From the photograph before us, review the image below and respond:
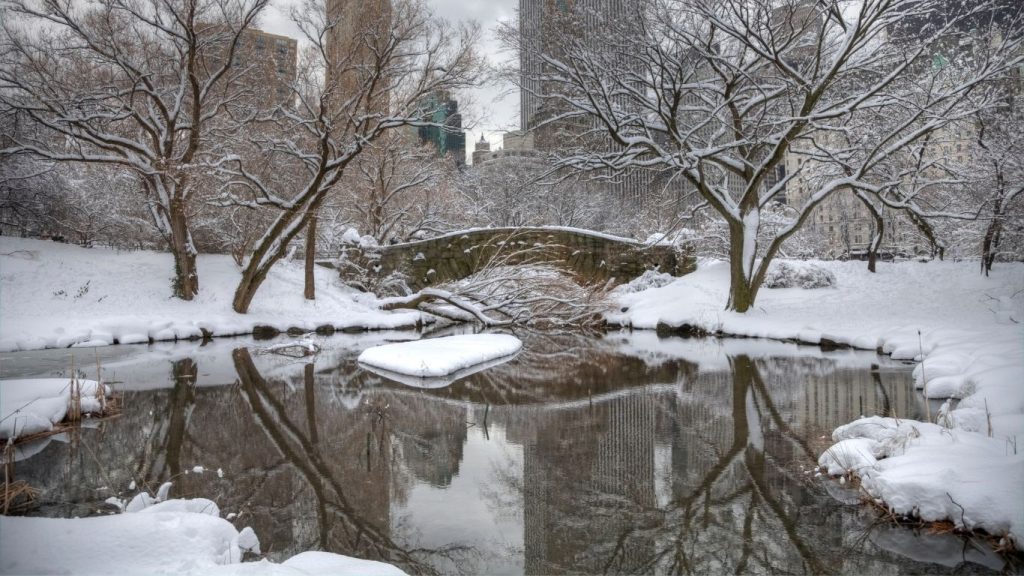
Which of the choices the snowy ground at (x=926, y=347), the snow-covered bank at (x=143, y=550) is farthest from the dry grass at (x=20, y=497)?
the snowy ground at (x=926, y=347)

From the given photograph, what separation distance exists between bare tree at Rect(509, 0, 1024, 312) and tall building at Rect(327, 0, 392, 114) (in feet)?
12.0

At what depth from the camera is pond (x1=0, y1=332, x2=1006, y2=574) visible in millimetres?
3672

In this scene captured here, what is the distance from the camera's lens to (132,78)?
14.7m

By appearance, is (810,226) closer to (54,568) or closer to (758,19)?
(758,19)

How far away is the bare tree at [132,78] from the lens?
1441cm

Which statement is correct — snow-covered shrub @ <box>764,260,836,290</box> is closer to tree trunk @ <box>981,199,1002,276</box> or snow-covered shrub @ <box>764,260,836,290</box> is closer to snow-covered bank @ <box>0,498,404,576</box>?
tree trunk @ <box>981,199,1002,276</box>

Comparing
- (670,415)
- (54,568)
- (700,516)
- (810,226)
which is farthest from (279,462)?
(810,226)

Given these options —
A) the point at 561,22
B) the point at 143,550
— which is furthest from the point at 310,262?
the point at 143,550

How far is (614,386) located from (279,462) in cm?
505

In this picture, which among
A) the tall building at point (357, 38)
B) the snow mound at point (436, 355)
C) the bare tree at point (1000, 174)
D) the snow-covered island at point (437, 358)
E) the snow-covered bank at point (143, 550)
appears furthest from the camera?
the tall building at point (357, 38)

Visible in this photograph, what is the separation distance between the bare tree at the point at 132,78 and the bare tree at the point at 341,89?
145 centimetres

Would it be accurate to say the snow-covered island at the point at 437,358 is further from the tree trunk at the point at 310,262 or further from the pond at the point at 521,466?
the tree trunk at the point at 310,262

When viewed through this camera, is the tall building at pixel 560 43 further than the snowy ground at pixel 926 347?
Yes

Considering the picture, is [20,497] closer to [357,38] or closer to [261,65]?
[357,38]
